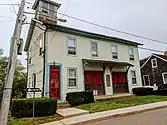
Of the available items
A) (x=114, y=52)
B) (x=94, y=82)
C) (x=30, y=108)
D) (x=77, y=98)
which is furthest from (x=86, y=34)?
(x=30, y=108)

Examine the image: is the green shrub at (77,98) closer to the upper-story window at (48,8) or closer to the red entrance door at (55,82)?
the red entrance door at (55,82)

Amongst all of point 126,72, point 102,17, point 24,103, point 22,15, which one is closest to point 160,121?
point 24,103

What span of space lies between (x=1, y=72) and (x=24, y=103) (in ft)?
56.6

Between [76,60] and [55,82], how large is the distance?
2.76 meters

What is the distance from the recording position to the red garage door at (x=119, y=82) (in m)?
16.8

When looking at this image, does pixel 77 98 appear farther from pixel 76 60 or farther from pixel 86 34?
pixel 86 34

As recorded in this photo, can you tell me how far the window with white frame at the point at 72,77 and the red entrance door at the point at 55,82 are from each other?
1025 mm

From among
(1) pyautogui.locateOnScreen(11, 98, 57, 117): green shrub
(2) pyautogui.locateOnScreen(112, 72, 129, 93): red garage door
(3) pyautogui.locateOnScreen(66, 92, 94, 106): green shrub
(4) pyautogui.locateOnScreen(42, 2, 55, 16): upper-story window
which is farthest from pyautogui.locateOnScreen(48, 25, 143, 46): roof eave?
(1) pyautogui.locateOnScreen(11, 98, 57, 117): green shrub

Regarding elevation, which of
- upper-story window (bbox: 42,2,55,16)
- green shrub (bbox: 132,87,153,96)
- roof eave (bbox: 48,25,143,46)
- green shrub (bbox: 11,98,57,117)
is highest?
upper-story window (bbox: 42,2,55,16)

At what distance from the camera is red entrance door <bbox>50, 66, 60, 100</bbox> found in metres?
13.0

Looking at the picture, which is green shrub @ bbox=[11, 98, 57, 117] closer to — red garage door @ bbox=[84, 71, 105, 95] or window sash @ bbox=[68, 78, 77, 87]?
window sash @ bbox=[68, 78, 77, 87]

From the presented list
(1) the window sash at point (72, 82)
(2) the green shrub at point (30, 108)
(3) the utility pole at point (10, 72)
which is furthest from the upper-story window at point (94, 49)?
(3) the utility pole at point (10, 72)

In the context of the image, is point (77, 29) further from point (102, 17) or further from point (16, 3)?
point (16, 3)

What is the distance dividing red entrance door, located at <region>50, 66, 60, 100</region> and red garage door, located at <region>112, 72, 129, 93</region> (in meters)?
6.06
